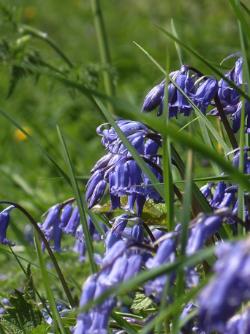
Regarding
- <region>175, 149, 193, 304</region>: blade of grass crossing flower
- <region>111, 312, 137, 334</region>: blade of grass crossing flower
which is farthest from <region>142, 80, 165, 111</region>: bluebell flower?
<region>175, 149, 193, 304</region>: blade of grass crossing flower

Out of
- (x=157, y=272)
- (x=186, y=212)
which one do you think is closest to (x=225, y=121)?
(x=186, y=212)

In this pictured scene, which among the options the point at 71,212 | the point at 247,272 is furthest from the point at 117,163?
the point at 247,272

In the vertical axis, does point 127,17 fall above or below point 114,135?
below

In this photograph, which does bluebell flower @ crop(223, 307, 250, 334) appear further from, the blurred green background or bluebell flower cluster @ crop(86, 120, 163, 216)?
the blurred green background

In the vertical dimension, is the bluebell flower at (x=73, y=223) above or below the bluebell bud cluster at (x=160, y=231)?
below

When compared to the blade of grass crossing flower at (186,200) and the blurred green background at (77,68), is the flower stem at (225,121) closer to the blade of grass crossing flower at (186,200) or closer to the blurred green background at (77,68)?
the blade of grass crossing flower at (186,200)

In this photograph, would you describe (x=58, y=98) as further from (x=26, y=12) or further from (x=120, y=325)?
(x=120, y=325)

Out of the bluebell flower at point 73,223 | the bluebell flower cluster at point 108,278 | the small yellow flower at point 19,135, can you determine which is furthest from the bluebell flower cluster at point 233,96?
the small yellow flower at point 19,135
